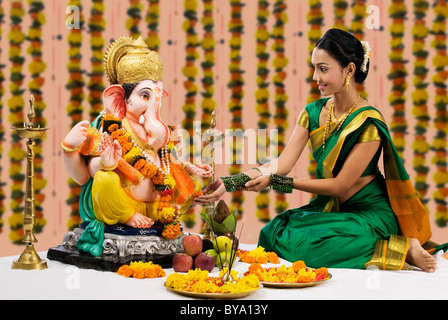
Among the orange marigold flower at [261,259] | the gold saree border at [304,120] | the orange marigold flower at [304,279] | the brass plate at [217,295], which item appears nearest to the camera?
the brass plate at [217,295]

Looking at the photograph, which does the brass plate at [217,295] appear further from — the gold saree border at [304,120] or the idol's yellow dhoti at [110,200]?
the gold saree border at [304,120]

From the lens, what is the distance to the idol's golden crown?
14.0ft

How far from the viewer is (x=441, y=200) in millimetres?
5492

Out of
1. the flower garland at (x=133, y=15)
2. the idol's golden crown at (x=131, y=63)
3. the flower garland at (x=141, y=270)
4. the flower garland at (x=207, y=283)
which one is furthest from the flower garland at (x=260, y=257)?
the flower garland at (x=133, y=15)

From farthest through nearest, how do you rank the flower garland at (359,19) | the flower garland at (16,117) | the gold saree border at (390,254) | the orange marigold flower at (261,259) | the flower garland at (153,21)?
1. the flower garland at (359,19)
2. the flower garland at (153,21)
3. the flower garland at (16,117)
4. the orange marigold flower at (261,259)
5. the gold saree border at (390,254)

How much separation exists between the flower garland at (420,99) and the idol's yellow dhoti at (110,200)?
2570mm

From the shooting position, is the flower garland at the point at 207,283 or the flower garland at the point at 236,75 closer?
the flower garland at the point at 207,283

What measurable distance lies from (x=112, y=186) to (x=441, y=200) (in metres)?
2.85

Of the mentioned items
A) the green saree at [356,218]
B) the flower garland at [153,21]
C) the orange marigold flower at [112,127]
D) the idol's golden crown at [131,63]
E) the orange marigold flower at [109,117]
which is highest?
the flower garland at [153,21]

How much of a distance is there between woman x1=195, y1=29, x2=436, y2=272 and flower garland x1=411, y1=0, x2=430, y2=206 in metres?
1.05

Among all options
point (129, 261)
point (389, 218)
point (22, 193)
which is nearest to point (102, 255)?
point (129, 261)

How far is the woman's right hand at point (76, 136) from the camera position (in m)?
4.09

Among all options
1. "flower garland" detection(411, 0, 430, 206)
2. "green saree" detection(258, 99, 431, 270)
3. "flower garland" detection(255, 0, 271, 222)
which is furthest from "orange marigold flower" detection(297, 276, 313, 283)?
"flower garland" detection(411, 0, 430, 206)

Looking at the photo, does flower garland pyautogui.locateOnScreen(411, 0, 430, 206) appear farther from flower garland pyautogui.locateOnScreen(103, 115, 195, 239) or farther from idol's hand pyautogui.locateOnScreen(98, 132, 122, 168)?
idol's hand pyautogui.locateOnScreen(98, 132, 122, 168)
